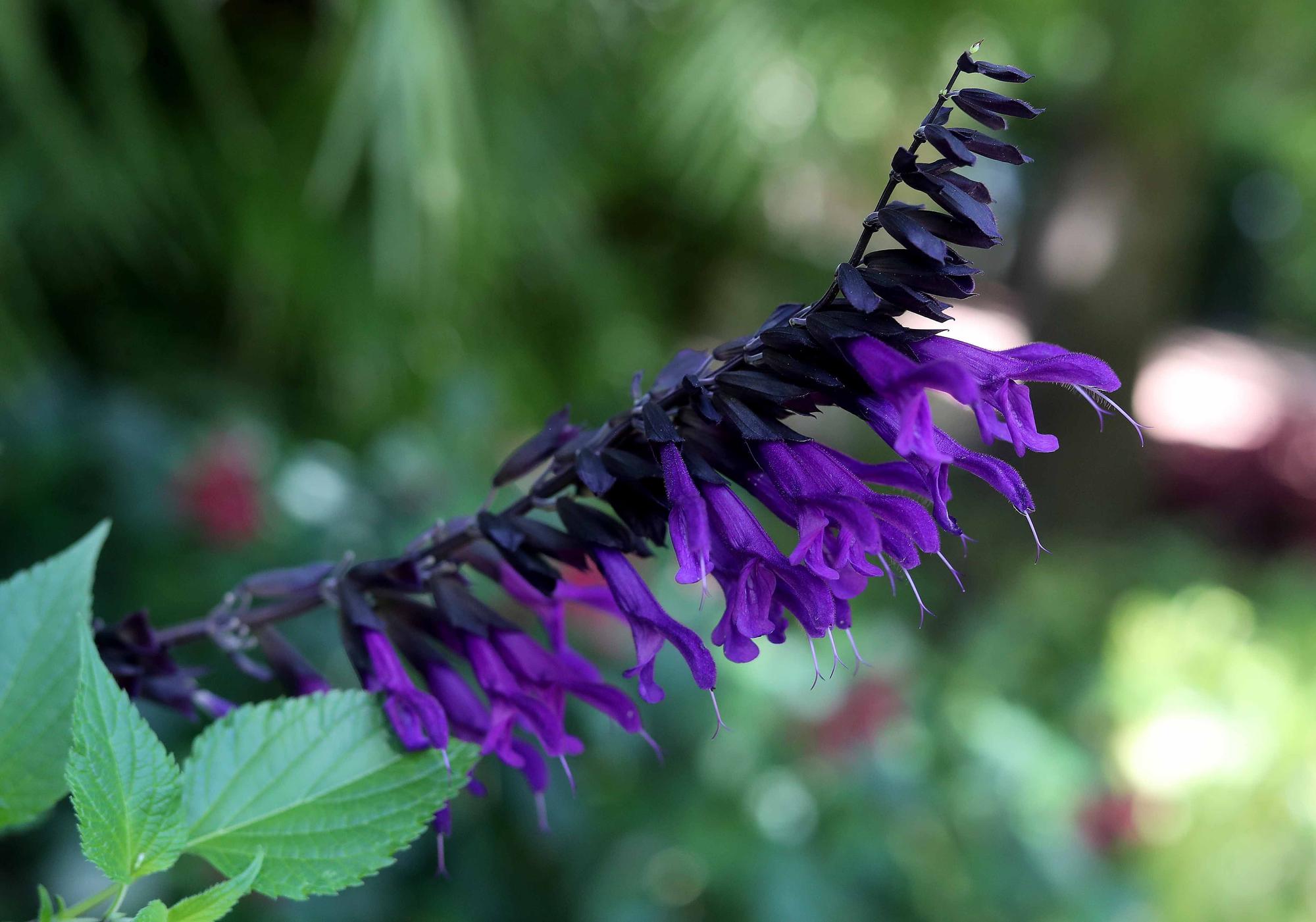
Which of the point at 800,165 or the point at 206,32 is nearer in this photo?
the point at 206,32

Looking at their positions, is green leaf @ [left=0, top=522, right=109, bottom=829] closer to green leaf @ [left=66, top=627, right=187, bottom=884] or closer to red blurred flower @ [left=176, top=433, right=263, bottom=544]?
green leaf @ [left=66, top=627, right=187, bottom=884]

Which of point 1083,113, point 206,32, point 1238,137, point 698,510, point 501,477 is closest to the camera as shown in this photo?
point 698,510

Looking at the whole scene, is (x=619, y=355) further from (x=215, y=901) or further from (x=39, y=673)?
(x=215, y=901)

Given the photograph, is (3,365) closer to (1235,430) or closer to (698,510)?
(698,510)

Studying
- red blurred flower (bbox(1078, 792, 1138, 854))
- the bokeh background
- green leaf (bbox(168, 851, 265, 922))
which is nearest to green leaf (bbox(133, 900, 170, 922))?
green leaf (bbox(168, 851, 265, 922))

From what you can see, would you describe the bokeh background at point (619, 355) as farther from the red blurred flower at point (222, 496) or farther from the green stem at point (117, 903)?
the green stem at point (117, 903)

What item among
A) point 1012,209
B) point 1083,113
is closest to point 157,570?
point 1083,113

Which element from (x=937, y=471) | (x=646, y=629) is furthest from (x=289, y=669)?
(x=937, y=471)
